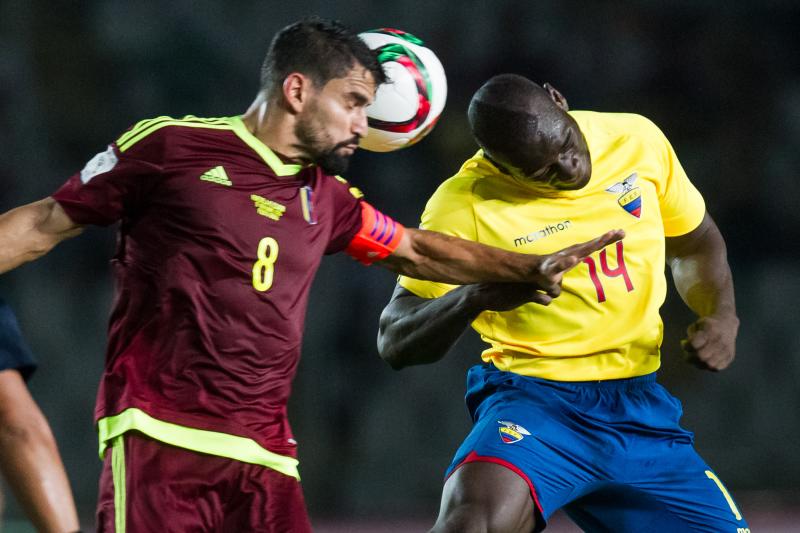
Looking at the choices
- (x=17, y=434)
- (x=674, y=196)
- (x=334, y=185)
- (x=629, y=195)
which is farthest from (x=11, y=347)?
(x=674, y=196)

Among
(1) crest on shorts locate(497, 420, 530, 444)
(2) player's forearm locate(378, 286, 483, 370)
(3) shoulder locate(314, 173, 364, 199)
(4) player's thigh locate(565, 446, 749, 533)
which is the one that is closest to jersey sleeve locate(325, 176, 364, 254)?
(3) shoulder locate(314, 173, 364, 199)

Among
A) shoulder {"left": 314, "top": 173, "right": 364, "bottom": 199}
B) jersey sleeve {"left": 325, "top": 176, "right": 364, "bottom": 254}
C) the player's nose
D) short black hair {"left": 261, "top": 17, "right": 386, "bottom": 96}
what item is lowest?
jersey sleeve {"left": 325, "top": 176, "right": 364, "bottom": 254}

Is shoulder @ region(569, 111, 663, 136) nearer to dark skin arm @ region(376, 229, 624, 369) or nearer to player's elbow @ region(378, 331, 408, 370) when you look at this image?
dark skin arm @ region(376, 229, 624, 369)

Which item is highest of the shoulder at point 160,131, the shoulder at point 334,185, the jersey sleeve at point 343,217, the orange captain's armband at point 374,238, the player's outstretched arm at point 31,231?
the shoulder at point 160,131

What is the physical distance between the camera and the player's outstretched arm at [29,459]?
320 centimetres

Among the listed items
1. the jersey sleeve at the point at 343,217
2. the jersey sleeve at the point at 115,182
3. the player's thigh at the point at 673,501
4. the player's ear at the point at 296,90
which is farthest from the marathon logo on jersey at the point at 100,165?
the player's thigh at the point at 673,501

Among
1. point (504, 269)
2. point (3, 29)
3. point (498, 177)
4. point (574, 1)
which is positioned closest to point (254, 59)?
point (3, 29)

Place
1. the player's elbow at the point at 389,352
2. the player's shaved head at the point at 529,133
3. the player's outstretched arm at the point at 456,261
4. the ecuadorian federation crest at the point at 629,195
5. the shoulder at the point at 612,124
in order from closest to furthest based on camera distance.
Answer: the player's outstretched arm at the point at 456,261 → the player's shaved head at the point at 529,133 → the player's elbow at the point at 389,352 → the ecuadorian federation crest at the point at 629,195 → the shoulder at the point at 612,124

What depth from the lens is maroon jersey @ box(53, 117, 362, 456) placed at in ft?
9.70

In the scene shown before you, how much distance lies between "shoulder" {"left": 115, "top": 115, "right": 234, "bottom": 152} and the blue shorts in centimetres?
131

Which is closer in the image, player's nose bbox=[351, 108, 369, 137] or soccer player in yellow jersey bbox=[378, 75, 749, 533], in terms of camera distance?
player's nose bbox=[351, 108, 369, 137]

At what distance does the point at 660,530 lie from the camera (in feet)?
12.2

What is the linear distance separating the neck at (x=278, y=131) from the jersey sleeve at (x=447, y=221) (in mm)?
705

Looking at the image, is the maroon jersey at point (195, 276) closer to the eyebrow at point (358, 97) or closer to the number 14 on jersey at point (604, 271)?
the eyebrow at point (358, 97)
